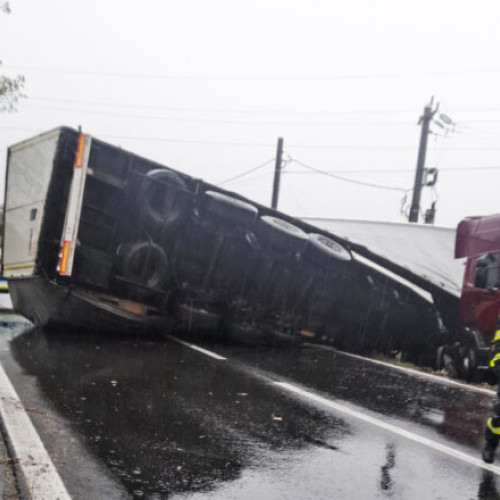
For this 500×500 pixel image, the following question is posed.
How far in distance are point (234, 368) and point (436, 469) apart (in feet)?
13.1

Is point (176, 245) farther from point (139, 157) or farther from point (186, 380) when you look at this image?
point (186, 380)

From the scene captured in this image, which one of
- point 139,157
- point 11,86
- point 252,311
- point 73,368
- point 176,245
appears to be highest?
point 11,86

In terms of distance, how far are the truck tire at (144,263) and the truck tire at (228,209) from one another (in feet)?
3.49

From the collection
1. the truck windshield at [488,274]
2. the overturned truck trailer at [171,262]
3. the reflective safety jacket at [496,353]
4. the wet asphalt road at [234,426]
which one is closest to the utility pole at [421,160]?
the overturned truck trailer at [171,262]

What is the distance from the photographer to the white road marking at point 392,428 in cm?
455

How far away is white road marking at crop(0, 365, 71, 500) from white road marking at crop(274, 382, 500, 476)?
112 inches

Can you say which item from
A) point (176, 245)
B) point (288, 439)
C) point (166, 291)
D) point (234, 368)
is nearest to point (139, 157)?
point (176, 245)

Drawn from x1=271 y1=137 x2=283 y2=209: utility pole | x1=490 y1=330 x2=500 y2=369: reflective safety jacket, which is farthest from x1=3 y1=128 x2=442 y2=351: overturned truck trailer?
x1=271 y1=137 x2=283 y2=209: utility pole

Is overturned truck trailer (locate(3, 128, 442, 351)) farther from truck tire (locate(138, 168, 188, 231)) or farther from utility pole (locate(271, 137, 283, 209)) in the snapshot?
utility pole (locate(271, 137, 283, 209))

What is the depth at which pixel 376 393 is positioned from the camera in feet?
23.0

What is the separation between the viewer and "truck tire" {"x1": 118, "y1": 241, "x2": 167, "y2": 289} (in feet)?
30.9

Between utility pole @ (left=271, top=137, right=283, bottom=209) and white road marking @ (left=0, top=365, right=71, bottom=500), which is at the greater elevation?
utility pole @ (left=271, top=137, right=283, bottom=209)

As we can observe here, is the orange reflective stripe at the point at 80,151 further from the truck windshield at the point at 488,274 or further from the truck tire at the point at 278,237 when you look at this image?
the truck windshield at the point at 488,274

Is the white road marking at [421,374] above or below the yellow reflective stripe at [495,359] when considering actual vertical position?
below
